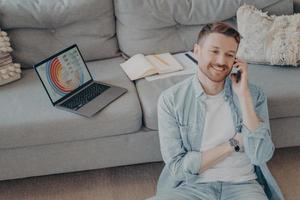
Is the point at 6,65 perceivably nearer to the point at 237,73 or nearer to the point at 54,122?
the point at 54,122

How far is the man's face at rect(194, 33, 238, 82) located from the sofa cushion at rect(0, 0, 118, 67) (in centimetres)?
98

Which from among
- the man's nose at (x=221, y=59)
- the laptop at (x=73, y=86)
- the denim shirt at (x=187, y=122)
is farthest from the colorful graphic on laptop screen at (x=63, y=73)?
the man's nose at (x=221, y=59)

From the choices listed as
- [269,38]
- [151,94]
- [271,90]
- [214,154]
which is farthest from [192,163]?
[269,38]

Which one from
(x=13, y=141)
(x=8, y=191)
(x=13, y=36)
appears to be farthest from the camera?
(x=13, y=36)

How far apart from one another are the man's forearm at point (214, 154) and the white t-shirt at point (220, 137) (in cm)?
4

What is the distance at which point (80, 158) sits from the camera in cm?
182

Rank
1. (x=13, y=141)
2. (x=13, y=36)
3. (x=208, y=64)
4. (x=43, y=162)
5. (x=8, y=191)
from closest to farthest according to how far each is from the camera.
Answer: (x=208, y=64), (x=13, y=141), (x=43, y=162), (x=8, y=191), (x=13, y=36)

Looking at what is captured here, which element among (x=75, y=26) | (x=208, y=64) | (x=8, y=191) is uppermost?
(x=75, y=26)

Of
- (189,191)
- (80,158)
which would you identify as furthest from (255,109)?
(80,158)

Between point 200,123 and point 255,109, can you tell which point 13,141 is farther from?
point 255,109

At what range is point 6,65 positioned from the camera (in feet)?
6.52

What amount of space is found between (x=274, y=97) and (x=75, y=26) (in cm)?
118

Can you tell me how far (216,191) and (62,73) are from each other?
3.03ft

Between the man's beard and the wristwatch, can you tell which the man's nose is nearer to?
the man's beard
